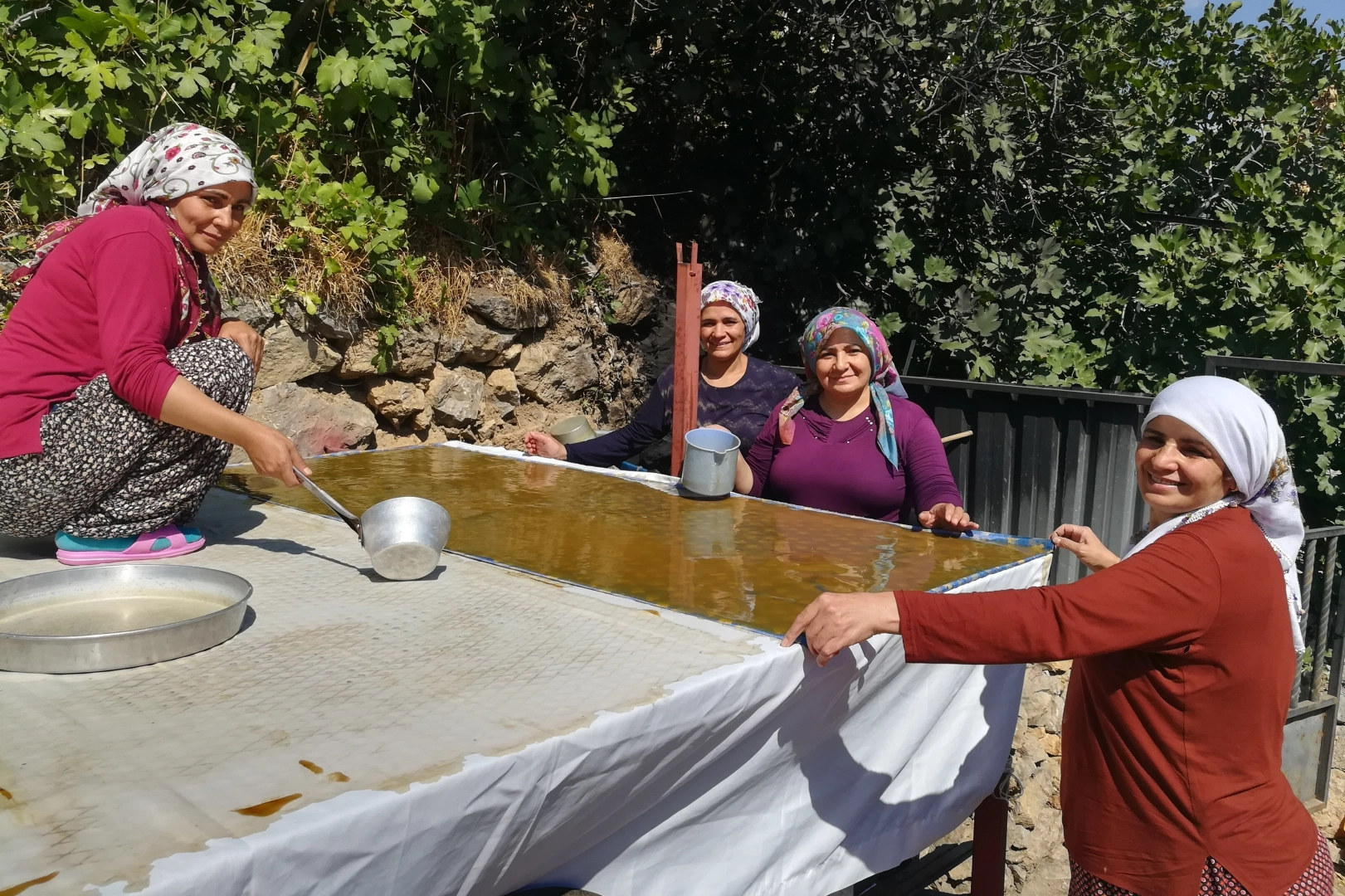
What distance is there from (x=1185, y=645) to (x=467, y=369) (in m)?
3.65

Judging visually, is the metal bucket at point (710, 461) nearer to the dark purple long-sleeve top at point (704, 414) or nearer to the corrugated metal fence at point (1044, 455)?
the dark purple long-sleeve top at point (704, 414)

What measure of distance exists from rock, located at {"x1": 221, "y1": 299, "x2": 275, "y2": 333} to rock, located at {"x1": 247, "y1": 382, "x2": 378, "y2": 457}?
0.25m

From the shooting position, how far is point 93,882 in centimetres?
82

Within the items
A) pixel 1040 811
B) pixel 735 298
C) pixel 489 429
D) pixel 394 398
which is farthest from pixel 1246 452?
pixel 489 429

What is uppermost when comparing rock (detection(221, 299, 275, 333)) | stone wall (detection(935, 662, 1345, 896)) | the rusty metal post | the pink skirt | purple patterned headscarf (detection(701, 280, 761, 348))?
purple patterned headscarf (detection(701, 280, 761, 348))

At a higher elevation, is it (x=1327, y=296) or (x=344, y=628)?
(x=1327, y=296)

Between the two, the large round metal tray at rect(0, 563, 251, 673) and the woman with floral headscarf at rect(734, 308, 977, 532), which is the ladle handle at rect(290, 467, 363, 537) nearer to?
the large round metal tray at rect(0, 563, 251, 673)

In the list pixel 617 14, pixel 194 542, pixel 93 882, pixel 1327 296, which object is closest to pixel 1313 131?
pixel 1327 296

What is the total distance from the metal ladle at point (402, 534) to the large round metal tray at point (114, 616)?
0.28 m

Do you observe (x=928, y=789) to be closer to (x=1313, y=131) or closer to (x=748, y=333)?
(x=748, y=333)

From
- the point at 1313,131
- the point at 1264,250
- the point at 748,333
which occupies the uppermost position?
the point at 1313,131

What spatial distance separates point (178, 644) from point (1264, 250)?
200 inches

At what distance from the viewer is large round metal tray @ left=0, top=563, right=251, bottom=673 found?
1.26 metres

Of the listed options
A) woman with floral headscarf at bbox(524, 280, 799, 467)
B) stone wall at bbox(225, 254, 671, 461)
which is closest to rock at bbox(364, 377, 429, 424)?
stone wall at bbox(225, 254, 671, 461)
